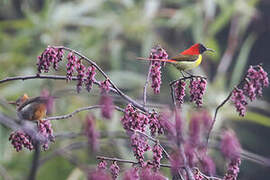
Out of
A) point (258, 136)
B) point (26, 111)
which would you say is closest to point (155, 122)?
point (26, 111)

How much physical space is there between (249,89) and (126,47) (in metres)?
4.88

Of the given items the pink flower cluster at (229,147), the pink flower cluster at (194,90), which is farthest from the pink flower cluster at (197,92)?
the pink flower cluster at (229,147)

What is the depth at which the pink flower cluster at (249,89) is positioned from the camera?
153 centimetres

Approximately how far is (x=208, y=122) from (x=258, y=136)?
531 cm

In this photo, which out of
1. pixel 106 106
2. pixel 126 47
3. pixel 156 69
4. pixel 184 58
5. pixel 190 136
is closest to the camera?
pixel 190 136

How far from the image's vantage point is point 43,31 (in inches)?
211

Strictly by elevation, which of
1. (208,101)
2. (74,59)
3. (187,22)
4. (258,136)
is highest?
(187,22)

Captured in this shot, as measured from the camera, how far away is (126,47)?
6.36 metres

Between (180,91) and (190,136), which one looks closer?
(190,136)

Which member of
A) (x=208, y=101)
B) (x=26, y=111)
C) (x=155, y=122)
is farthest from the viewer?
(x=208, y=101)

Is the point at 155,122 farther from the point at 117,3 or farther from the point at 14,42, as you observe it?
the point at 117,3

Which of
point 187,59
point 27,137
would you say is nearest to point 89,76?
point 27,137

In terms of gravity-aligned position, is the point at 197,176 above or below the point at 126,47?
below

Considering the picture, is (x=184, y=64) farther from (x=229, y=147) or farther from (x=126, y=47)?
(x=126, y=47)
